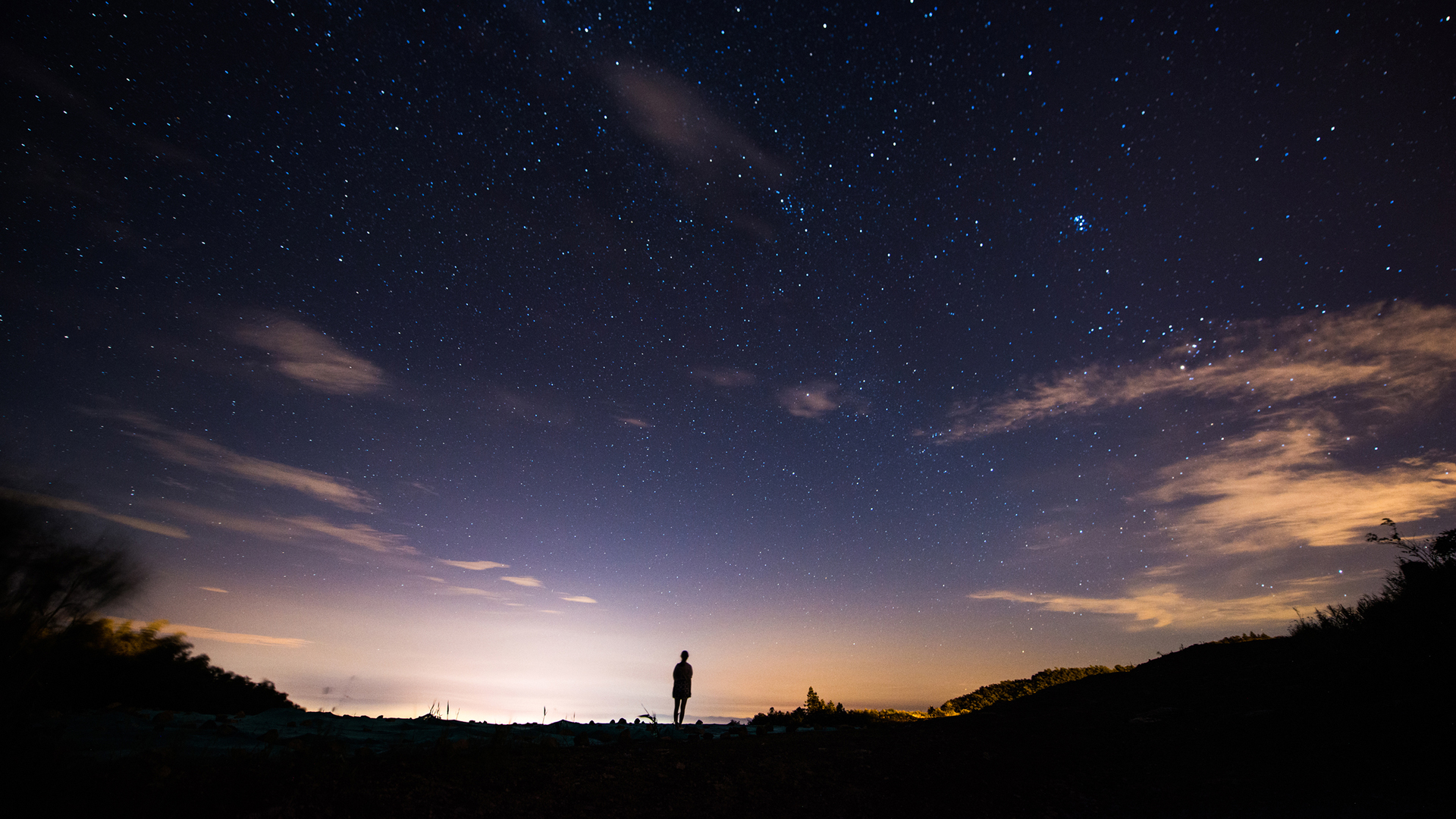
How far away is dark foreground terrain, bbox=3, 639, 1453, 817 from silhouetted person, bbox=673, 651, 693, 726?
13.9ft

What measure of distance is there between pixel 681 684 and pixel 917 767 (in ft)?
25.3

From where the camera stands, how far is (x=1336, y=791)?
6.74 m

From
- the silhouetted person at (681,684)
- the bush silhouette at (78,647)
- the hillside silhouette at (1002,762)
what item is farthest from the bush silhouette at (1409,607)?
the bush silhouette at (78,647)

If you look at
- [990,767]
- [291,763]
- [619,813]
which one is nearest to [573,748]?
[619,813]

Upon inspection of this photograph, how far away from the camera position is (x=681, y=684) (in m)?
15.0

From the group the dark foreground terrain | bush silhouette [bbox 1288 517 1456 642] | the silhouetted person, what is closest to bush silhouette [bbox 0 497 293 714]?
the dark foreground terrain

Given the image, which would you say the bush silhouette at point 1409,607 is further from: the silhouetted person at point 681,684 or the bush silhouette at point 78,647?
the bush silhouette at point 78,647

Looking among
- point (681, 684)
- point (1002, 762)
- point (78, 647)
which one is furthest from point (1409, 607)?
point (78, 647)

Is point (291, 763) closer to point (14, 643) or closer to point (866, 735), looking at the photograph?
point (14, 643)

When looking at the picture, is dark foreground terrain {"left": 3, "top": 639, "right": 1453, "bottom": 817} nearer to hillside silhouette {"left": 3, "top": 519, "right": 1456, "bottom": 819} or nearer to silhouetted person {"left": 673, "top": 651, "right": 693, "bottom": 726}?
hillside silhouette {"left": 3, "top": 519, "right": 1456, "bottom": 819}

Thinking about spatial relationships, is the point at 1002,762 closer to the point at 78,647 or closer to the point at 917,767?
the point at 917,767

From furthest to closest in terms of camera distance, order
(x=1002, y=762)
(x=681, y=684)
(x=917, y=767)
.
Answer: (x=681, y=684)
(x=1002, y=762)
(x=917, y=767)

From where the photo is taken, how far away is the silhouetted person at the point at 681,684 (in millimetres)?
15000

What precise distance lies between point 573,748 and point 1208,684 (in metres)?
12.5
